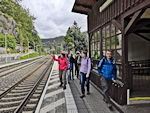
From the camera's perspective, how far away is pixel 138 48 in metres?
11.5

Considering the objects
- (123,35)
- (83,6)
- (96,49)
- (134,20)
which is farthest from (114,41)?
(83,6)

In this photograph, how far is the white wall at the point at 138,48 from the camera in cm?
1101

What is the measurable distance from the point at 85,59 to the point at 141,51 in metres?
8.32

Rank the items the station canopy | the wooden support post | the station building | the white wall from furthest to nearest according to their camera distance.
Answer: the white wall → the station canopy → the station building → the wooden support post

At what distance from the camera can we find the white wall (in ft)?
36.1

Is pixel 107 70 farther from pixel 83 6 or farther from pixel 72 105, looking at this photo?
pixel 83 6

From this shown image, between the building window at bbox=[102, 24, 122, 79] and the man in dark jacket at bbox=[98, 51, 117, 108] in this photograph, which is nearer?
the man in dark jacket at bbox=[98, 51, 117, 108]

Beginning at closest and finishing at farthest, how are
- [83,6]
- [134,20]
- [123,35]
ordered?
1. [134,20]
2. [123,35]
3. [83,6]

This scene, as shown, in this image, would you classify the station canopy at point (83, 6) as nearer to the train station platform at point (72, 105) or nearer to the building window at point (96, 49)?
the building window at point (96, 49)

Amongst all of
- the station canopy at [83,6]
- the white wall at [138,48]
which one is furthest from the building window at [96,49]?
the white wall at [138,48]

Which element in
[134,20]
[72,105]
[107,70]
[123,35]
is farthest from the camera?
[72,105]

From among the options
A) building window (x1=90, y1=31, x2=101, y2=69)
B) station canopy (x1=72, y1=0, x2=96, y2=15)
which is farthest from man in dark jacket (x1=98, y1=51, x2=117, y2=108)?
station canopy (x1=72, y1=0, x2=96, y2=15)

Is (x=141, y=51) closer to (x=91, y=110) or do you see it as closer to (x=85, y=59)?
(x=85, y=59)

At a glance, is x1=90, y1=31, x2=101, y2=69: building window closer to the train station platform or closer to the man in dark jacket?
the train station platform
